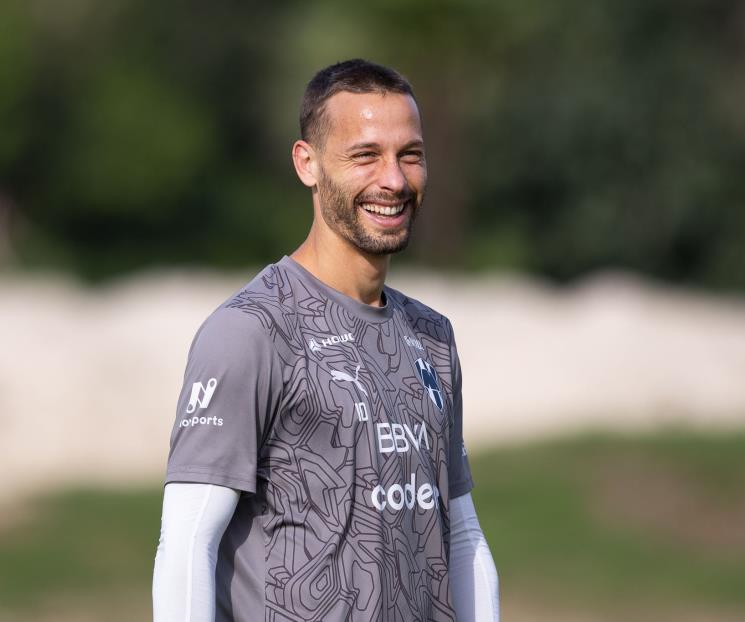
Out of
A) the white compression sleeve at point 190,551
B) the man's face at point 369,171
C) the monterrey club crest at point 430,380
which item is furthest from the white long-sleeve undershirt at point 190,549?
the man's face at point 369,171

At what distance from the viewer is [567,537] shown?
43.3ft

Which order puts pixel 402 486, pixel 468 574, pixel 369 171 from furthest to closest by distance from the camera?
pixel 468 574 < pixel 369 171 < pixel 402 486

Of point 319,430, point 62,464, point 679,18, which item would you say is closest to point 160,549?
point 319,430

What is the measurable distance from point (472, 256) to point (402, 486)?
3485 cm

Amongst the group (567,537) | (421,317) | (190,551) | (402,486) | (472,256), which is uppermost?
(472,256)

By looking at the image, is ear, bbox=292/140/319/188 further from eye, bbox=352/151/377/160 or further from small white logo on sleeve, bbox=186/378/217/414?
small white logo on sleeve, bbox=186/378/217/414

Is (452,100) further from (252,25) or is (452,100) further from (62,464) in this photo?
(62,464)

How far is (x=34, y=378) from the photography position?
17.6 meters

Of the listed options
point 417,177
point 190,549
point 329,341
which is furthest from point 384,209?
point 190,549

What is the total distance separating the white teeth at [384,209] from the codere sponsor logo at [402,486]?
48 cm

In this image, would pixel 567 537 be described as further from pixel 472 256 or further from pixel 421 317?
pixel 472 256

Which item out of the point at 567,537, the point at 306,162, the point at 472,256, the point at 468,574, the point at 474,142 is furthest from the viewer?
the point at 474,142

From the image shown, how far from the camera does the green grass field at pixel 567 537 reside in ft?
38.0

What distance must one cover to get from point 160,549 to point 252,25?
51198 mm
